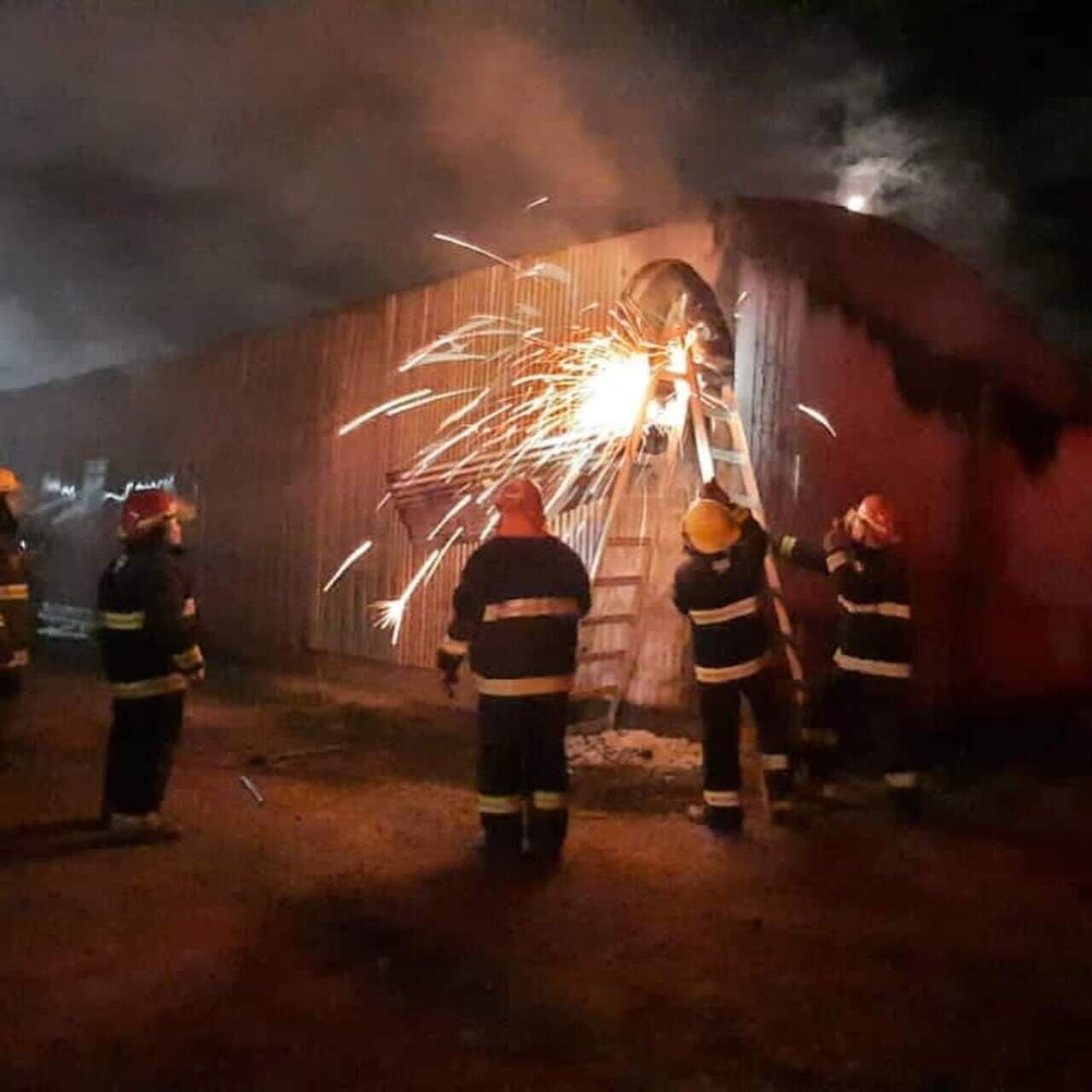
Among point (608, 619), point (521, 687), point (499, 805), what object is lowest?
point (499, 805)

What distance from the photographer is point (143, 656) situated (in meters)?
6.39

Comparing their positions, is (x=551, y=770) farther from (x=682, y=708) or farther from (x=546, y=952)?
(x=682, y=708)

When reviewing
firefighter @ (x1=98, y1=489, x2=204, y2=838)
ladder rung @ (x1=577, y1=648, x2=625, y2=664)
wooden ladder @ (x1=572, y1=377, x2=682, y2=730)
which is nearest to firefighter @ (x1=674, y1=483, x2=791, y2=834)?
wooden ladder @ (x1=572, y1=377, x2=682, y2=730)

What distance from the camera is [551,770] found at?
244 inches

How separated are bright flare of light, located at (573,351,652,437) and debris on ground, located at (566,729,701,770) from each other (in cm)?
196

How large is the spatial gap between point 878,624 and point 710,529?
4.19 feet

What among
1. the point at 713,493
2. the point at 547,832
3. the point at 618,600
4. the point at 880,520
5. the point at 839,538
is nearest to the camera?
the point at 547,832

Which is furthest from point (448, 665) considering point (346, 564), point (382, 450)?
point (382, 450)

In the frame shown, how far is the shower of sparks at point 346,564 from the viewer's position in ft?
39.5

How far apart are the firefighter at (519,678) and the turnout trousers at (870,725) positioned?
6.63 ft

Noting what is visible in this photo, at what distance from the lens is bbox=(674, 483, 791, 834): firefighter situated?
6812 millimetres

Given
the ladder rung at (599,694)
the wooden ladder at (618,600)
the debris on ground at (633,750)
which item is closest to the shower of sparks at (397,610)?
the wooden ladder at (618,600)

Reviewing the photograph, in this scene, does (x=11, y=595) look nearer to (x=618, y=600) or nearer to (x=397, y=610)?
(x=397, y=610)

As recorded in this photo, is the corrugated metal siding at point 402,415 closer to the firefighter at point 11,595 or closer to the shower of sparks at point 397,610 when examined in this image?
the shower of sparks at point 397,610
